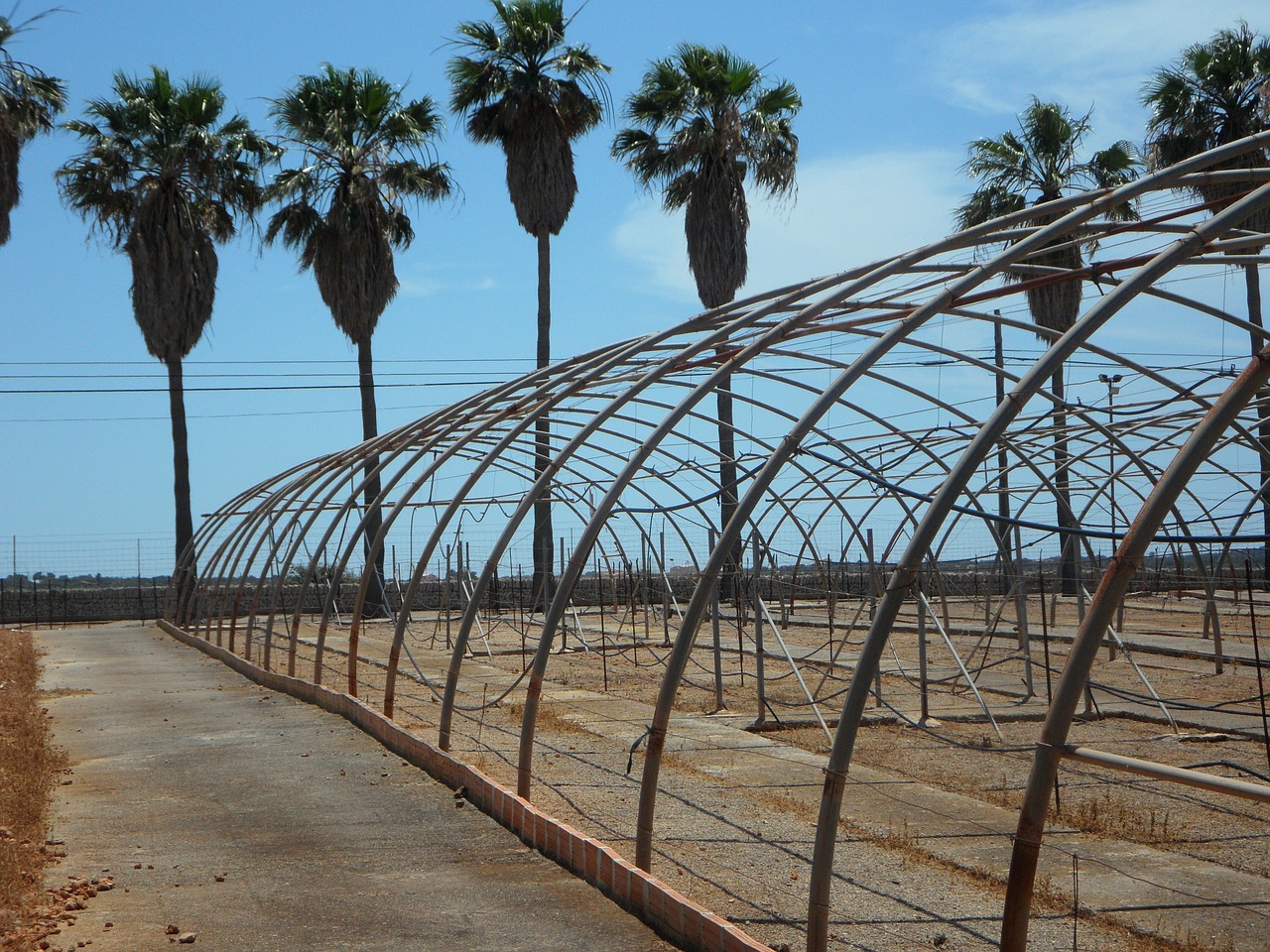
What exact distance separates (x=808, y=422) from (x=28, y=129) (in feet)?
91.8

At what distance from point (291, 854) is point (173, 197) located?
88.9 ft

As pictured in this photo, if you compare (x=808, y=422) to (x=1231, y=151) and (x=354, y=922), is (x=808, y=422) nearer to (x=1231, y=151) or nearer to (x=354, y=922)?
(x=1231, y=151)

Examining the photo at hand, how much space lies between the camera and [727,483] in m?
21.9

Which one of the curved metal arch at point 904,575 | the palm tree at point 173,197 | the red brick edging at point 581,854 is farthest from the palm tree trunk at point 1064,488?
the palm tree at point 173,197

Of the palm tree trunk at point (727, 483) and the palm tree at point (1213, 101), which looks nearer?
the palm tree trunk at point (727, 483)

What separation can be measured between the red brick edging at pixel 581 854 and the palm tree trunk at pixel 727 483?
6.10 feet

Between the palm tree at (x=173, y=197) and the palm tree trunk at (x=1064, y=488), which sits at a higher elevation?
the palm tree at (x=173, y=197)

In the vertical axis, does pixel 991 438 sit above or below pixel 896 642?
above

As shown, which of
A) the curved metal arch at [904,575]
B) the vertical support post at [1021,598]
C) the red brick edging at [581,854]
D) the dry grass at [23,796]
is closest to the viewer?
the curved metal arch at [904,575]

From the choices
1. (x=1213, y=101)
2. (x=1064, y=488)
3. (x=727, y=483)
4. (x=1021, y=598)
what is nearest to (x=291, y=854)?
(x=1021, y=598)

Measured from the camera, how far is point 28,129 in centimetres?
2933

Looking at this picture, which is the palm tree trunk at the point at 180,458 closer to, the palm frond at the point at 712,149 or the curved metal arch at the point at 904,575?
the palm frond at the point at 712,149

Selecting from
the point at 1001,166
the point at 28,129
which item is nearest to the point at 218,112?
the point at 28,129

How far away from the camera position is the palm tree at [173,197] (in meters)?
30.9
